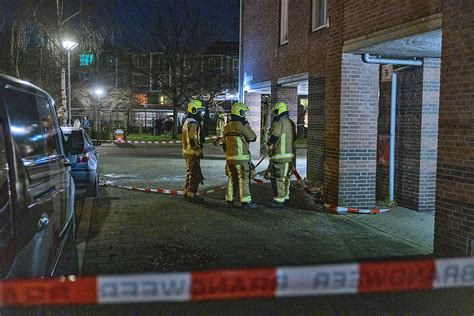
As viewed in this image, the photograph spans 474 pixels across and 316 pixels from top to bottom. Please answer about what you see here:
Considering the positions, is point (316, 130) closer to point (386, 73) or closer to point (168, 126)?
point (386, 73)

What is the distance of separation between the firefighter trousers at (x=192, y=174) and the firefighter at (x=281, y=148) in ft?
4.50

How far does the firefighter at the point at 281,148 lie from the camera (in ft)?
32.1

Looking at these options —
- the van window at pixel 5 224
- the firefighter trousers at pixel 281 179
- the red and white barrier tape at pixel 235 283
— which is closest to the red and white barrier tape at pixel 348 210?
the firefighter trousers at pixel 281 179

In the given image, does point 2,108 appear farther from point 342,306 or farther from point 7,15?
point 7,15

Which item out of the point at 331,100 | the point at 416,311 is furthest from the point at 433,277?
the point at 331,100

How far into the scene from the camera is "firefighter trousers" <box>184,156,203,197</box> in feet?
33.6

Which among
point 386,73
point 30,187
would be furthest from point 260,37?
point 30,187

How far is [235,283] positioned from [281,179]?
6492 millimetres

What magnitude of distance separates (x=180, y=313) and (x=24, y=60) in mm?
23518

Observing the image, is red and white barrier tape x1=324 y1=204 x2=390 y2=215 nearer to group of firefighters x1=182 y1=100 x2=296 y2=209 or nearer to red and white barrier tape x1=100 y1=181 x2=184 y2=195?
group of firefighters x1=182 y1=100 x2=296 y2=209

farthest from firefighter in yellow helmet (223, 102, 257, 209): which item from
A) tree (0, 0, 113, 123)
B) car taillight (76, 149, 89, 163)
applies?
tree (0, 0, 113, 123)

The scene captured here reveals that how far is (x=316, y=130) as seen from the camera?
13.5m

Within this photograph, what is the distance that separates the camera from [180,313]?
485cm

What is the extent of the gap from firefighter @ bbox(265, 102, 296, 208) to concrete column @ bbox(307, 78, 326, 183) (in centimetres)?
322
